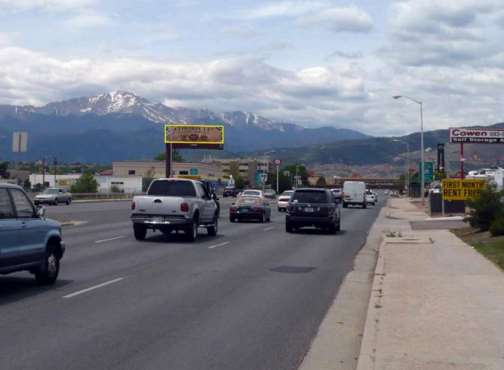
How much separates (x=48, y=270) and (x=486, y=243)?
610 inches

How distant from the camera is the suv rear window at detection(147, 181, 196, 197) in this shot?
28331 millimetres

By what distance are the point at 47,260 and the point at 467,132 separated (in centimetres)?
5061

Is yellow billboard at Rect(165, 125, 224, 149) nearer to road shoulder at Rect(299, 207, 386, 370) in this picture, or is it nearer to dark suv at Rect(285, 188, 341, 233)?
dark suv at Rect(285, 188, 341, 233)

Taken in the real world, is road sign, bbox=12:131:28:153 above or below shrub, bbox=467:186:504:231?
above

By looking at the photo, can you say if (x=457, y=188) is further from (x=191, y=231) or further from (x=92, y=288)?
(x=92, y=288)

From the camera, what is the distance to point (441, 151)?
315 feet

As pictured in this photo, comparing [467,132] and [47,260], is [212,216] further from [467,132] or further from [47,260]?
[467,132]

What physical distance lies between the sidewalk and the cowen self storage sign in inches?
1622

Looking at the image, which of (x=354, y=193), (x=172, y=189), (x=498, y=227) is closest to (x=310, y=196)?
(x=172, y=189)

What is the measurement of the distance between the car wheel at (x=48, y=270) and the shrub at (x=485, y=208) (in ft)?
63.1

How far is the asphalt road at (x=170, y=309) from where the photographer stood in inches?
385

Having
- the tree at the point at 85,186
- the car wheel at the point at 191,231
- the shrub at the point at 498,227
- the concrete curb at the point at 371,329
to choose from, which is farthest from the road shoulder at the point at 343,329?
the tree at the point at 85,186

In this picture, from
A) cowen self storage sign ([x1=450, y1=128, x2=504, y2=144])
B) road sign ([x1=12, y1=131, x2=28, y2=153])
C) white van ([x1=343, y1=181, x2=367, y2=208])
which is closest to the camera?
road sign ([x1=12, y1=131, x2=28, y2=153])

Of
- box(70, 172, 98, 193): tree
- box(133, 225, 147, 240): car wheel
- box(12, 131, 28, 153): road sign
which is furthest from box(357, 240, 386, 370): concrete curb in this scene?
box(70, 172, 98, 193): tree
